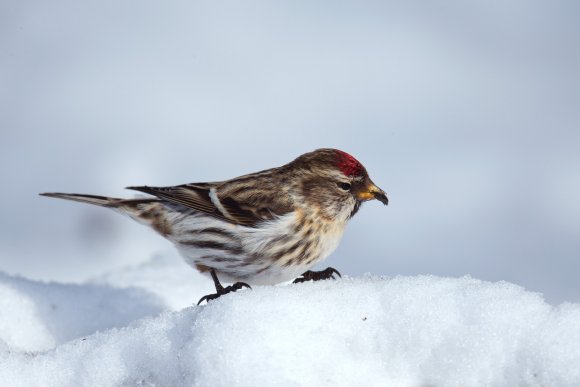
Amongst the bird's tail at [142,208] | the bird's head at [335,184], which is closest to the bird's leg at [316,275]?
the bird's head at [335,184]

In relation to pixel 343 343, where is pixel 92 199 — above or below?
below

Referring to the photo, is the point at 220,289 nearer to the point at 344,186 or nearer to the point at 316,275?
the point at 316,275

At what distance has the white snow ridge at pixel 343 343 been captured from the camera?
8.16 ft

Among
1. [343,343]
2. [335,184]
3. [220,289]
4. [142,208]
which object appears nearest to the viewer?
[343,343]

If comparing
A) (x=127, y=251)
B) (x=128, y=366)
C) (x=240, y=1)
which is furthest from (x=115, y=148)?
(x=128, y=366)

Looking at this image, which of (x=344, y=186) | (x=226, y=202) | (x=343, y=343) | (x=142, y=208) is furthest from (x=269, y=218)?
(x=343, y=343)

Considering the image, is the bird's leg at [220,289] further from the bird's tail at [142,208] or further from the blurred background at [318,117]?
the blurred background at [318,117]

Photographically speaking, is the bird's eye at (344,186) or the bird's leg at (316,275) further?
the bird's eye at (344,186)

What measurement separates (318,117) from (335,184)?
3725 mm

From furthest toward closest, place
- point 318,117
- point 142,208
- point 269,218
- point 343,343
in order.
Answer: point 318,117, point 142,208, point 269,218, point 343,343

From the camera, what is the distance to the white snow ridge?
2486mm

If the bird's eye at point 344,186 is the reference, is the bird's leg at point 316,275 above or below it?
below

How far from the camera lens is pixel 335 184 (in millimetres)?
3875

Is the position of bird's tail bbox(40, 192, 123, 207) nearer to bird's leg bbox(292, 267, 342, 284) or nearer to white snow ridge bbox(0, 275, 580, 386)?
bird's leg bbox(292, 267, 342, 284)
